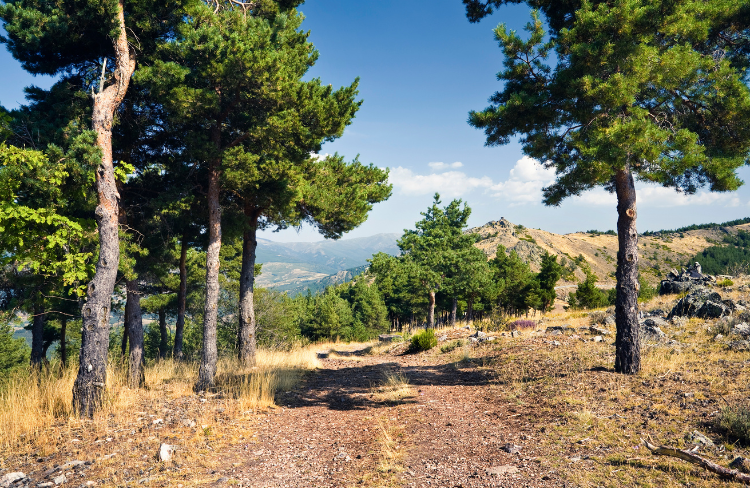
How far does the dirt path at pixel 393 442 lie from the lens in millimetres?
3953

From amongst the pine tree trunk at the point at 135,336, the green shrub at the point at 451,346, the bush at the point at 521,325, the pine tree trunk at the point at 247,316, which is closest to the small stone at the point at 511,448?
the pine tree trunk at the point at 247,316

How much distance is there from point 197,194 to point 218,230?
7.14 ft

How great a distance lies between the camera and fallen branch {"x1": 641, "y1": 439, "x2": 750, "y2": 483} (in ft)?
9.95

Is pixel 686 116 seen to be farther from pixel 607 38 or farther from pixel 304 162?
pixel 304 162

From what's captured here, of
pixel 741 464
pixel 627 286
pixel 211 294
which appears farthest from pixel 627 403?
pixel 211 294

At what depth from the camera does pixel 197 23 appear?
8328 millimetres

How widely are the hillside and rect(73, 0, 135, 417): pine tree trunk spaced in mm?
88561

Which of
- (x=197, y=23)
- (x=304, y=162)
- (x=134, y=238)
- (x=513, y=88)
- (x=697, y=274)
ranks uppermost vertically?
(x=197, y=23)

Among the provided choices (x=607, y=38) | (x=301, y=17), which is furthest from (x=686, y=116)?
(x=301, y=17)

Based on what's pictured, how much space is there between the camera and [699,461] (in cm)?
334

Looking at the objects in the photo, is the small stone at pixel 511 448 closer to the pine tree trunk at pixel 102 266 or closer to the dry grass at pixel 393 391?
the dry grass at pixel 393 391

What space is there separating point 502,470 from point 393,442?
1.72 m

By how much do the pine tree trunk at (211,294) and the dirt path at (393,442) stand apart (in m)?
1.92

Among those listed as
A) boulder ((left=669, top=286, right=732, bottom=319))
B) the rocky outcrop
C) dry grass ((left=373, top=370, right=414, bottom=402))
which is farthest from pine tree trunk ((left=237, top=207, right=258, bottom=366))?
the rocky outcrop
